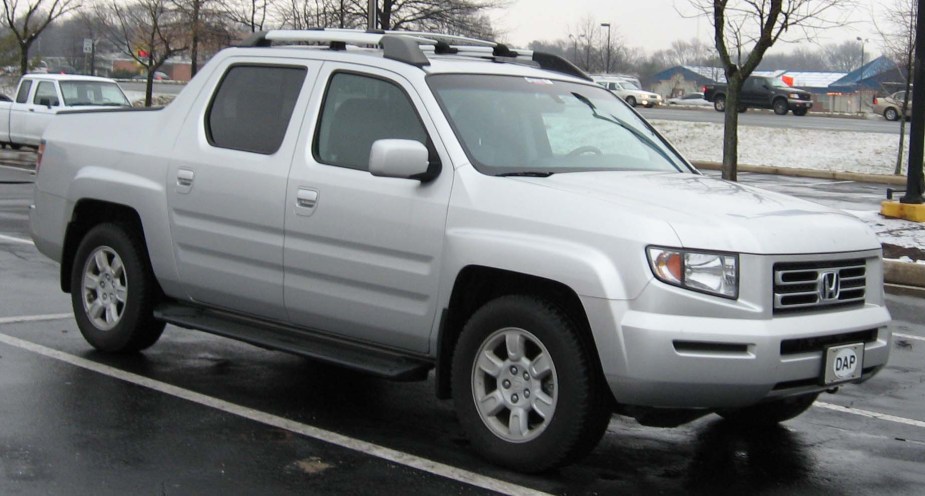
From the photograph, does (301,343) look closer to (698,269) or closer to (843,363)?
(698,269)

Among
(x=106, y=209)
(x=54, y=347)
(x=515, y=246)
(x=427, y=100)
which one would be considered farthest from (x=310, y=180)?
(x=54, y=347)

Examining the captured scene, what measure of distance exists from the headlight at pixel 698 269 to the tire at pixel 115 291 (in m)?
3.39

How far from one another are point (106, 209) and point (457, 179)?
9.09 feet

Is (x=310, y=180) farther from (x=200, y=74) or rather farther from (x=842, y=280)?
(x=842, y=280)

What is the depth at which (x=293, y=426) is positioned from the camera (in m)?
6.01

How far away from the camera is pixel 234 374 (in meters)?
7.17

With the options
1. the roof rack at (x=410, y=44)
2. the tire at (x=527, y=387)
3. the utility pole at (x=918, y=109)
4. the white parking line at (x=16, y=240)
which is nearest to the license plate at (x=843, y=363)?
the tire at (x=527, y=387)

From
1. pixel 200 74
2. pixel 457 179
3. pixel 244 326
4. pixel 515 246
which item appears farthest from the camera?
pixel 200 74

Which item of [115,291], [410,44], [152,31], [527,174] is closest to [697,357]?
[527,174]

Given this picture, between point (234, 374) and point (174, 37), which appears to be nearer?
point (234, 374)

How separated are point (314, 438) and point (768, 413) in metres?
2.32

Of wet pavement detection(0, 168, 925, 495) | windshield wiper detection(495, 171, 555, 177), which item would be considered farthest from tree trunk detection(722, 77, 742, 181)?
windshield wiper detection(495, 171, 555, 177)

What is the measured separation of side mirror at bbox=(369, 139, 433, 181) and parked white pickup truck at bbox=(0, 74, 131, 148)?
829 inches

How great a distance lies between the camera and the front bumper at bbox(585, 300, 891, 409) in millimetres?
4844
